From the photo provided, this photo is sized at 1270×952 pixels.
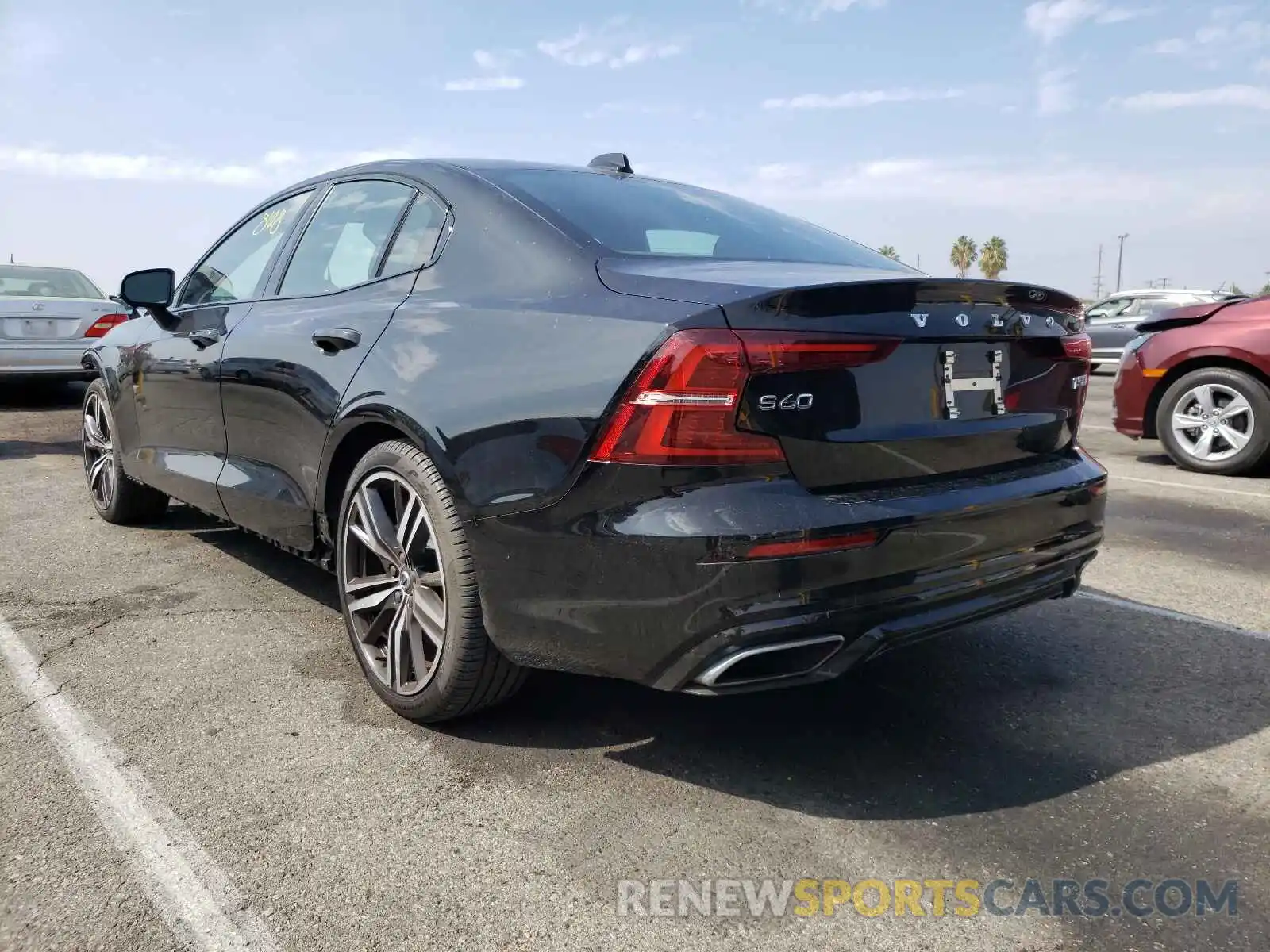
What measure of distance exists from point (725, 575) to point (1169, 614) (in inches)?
102

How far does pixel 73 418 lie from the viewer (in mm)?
10328

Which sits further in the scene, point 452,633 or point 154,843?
point 452,633

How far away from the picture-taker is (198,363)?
403cm

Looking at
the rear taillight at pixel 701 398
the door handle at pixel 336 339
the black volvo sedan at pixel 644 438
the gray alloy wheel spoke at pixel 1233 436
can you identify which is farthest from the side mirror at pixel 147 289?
the gray alloy wheel spoke at pixel 1233 436

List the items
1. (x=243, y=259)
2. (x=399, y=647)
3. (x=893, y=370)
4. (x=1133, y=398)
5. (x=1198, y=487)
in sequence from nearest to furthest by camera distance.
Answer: (x=893, y=370), (x=399, y=647), (x=243, y=259), (x=1198, y=487), (x=1133, y=398)

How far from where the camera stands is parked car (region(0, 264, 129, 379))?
10125 mm

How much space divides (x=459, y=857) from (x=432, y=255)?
168 centimetres

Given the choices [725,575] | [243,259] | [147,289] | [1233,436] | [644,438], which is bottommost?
[1233,436]

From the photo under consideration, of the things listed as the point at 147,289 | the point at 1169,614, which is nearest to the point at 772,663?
the point at 1169,614

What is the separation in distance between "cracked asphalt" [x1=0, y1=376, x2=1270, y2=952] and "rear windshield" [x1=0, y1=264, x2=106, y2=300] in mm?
8121

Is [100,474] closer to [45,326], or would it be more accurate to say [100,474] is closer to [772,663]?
[772,663]

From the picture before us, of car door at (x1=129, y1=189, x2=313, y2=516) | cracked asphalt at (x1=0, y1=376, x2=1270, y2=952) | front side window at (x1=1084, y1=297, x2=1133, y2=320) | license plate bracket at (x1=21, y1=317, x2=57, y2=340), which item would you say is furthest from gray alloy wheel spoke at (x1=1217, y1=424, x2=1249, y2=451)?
front side window at (x1=1084, y1=297, x2=1133, y2=320)

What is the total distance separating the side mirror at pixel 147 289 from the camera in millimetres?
4457

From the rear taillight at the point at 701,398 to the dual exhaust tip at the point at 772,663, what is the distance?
0.40m
